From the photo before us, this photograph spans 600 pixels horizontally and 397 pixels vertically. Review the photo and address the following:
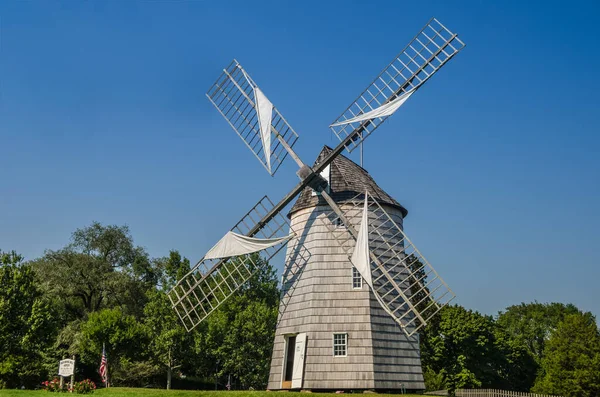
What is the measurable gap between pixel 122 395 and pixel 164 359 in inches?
556

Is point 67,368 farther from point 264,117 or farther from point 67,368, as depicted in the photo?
point 264,117

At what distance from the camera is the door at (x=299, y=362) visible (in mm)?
21547

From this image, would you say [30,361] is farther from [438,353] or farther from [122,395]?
[438,353]

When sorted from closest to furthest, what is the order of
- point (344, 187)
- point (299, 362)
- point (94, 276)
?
1. point (299, 362)
2. point (344, 187)
3. point (94, 276)

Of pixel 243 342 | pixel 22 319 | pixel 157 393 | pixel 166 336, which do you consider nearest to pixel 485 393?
pixel 243 342

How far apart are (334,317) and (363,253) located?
278cm

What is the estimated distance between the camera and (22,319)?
28.0 metres

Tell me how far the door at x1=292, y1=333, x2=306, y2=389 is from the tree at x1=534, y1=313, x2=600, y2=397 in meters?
21.0

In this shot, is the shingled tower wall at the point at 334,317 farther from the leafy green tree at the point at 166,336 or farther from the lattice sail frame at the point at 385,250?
the leafy green tree at the point at 166,336

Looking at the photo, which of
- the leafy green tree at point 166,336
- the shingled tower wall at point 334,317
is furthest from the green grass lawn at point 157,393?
the leafy green tree at point 166,336

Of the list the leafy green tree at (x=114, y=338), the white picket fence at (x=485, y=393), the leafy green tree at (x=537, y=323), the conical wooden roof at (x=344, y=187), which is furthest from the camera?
the leafy green tree at (x=537, y=323)

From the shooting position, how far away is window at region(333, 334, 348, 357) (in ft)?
70.2

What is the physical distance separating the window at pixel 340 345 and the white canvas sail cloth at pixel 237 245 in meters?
4.58

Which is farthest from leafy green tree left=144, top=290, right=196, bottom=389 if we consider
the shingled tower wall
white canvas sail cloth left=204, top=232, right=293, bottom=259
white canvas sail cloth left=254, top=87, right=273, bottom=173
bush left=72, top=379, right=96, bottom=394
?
white canvas sail cloth left=254, top=87, right=273, bottom=173
